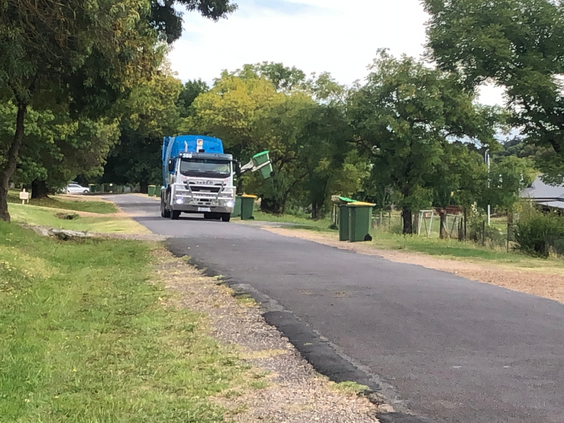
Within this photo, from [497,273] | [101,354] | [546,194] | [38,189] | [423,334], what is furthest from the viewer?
[546,194]

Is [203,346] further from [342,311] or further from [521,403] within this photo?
[521,403]

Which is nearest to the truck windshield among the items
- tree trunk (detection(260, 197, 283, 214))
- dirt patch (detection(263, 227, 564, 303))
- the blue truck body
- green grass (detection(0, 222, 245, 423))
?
the blue truck body

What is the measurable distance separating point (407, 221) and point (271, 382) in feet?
76.5

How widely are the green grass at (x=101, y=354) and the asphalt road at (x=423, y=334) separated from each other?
115 cm

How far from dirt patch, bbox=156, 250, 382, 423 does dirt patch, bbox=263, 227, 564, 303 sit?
5.01 meters

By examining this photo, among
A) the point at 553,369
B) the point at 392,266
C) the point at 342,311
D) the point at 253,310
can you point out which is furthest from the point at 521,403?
the point at 392,266

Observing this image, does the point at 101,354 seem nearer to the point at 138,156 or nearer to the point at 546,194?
the point at 546,194

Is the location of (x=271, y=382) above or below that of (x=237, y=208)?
below

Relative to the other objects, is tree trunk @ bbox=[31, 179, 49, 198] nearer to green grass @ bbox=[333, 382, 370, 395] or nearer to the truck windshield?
the truck windshield

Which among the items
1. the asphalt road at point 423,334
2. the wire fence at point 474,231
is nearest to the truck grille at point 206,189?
the wire fence at point 474,231

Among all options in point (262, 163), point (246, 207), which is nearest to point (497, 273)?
point (246, 207)

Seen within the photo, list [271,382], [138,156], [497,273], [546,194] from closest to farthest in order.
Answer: [271,382] → [497,273] → [546,194] → [138,156]

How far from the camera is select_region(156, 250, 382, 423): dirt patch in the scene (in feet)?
15.5

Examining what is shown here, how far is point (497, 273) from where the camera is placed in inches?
539
